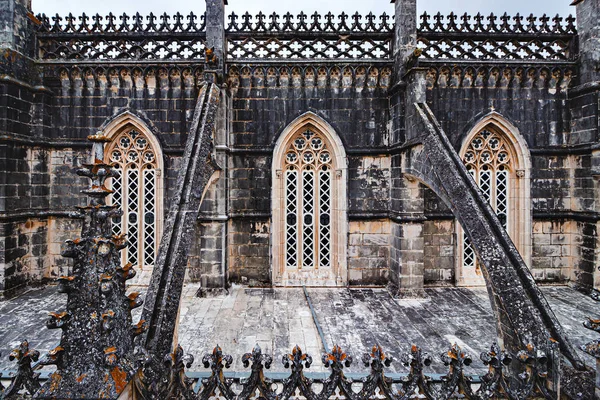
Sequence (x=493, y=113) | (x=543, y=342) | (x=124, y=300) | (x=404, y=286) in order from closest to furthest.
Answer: (x=124, y=300)
(x=543, y=342)
(x=404, y=286)
(x=493, y=113)

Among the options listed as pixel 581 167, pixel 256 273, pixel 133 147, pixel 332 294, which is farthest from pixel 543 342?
pixel 133 147

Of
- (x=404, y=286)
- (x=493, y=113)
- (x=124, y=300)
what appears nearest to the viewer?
(x=124, y=300)

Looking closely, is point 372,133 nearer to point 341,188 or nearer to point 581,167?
point 341,188

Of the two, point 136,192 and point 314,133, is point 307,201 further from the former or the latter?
point 136,192

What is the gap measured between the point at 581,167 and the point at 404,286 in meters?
6.68

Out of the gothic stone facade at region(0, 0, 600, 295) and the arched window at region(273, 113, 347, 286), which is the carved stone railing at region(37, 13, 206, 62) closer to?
the gothic stone facade at region(0, 0, 600, 295)

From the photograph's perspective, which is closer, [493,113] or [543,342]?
[543,342]

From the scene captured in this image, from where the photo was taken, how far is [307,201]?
10.1 m

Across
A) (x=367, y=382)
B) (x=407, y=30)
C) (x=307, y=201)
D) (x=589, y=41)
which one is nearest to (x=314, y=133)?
(x=307, y=201)

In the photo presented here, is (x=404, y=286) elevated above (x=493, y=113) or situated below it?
below

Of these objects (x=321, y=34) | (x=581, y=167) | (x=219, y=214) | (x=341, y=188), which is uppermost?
(x=321, y=34)

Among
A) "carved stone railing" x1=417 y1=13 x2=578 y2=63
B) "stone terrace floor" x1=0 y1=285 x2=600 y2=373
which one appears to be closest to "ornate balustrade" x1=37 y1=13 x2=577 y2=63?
"carved stone railing" x1=417 y1=13 x2=578 y2=63

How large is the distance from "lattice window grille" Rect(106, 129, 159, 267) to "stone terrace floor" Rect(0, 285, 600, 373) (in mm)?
2006

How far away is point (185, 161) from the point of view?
681 centimetres
